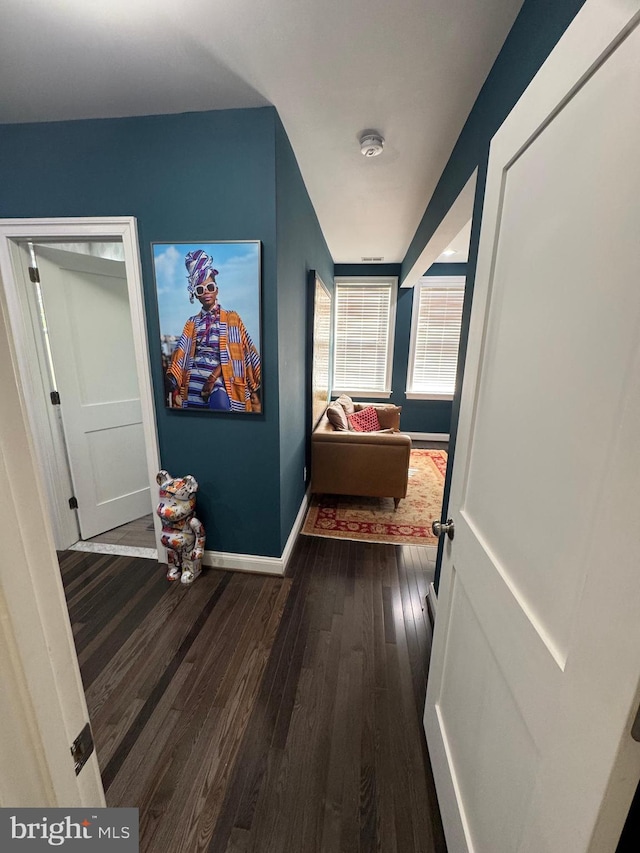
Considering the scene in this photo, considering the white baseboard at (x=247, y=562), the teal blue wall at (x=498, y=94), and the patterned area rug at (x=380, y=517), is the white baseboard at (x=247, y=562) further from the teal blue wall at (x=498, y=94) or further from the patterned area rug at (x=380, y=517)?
the teal blue wall at (x=498, y=94)

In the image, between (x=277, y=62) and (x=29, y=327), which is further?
(x=29, y=327)

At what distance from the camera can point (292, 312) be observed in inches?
87.0

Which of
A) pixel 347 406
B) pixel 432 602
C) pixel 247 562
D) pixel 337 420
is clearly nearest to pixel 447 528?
pixel 432 602

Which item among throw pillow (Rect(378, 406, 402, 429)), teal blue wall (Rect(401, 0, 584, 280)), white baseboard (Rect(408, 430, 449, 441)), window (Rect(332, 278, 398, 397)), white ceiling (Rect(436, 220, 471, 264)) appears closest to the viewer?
teal blue wall (Rect(401, 0, 584, 280))

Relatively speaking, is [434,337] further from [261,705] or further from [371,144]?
[261,705]

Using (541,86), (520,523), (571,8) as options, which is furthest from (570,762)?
(571,8)

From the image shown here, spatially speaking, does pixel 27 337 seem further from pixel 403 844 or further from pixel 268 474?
pixel 403 844

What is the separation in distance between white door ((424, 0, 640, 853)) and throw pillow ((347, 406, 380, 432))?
2.95 m

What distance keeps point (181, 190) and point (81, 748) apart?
2.16 m

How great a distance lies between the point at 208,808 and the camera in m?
1.08

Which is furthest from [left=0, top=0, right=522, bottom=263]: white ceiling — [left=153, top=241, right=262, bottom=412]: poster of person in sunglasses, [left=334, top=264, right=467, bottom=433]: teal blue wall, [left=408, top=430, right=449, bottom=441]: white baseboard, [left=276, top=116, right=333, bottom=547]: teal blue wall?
[left=408, top=430, right=449, bottom=441]: white baseboard

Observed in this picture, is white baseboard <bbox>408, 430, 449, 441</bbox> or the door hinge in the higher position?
the door hinge
